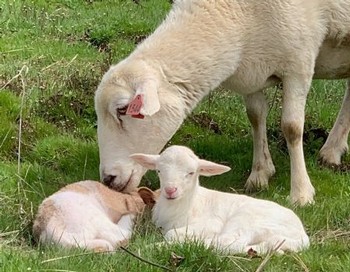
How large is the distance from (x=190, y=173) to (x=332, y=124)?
3.99m

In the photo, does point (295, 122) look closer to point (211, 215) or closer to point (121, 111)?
point (121, 111)

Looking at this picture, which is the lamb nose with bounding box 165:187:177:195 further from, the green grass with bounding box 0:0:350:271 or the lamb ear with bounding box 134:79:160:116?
the lamb ear with bounding box 134:79:160:116

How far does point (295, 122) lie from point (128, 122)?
5.16ft

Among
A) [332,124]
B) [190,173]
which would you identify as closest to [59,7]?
[332,124]

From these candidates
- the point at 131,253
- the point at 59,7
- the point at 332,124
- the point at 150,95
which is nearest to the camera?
the point at 131,253

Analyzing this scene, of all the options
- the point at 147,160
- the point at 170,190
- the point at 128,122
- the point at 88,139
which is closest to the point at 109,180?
the point at 128,122

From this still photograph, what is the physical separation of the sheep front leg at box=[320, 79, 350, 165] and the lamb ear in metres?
2.51

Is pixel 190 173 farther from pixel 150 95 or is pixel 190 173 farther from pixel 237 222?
pixel 150 95

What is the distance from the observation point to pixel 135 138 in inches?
286

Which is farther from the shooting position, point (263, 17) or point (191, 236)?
point (263, 17)

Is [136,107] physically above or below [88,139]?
above

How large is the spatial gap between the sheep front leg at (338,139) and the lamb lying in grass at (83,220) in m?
3.02

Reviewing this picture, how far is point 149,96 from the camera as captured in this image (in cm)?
696

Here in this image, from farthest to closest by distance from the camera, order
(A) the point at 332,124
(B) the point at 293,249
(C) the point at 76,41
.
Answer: (C) the point at 76,41 < (A) the point at 332,124 < (B) the point at 293,249
